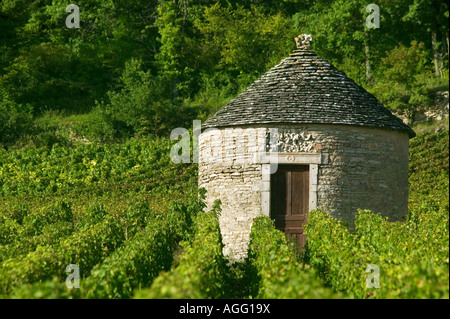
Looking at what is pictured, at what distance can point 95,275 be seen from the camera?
255 inches

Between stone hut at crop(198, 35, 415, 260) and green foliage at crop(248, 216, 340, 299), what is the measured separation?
1.73 metres

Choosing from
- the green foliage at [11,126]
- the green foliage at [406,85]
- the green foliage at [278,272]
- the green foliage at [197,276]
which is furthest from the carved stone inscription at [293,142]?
the green foliage at [11,126]

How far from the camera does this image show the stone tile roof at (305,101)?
1232cm

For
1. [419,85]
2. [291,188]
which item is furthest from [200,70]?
[291,188]

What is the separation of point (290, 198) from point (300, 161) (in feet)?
2.71

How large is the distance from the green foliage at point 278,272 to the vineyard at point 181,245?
0.6 inches

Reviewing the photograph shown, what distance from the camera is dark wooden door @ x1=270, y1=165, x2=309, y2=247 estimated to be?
40.7 feet

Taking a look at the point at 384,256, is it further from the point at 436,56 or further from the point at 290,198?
the point at 436,56

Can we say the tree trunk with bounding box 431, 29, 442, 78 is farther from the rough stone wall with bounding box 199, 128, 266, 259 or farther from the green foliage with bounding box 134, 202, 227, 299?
the green foliage with bounding box 134, 202, 227, 299

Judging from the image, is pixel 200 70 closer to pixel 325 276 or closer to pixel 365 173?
pixel 365 173

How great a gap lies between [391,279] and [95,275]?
310 centimetres

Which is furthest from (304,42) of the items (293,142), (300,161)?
(300,161)

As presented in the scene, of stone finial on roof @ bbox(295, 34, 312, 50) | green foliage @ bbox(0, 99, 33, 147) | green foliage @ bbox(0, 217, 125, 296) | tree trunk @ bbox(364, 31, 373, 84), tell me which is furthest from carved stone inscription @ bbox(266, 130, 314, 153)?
tree trunk @ bbox(364, 31, 373, 84)

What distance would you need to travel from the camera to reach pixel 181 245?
9.66 metres
